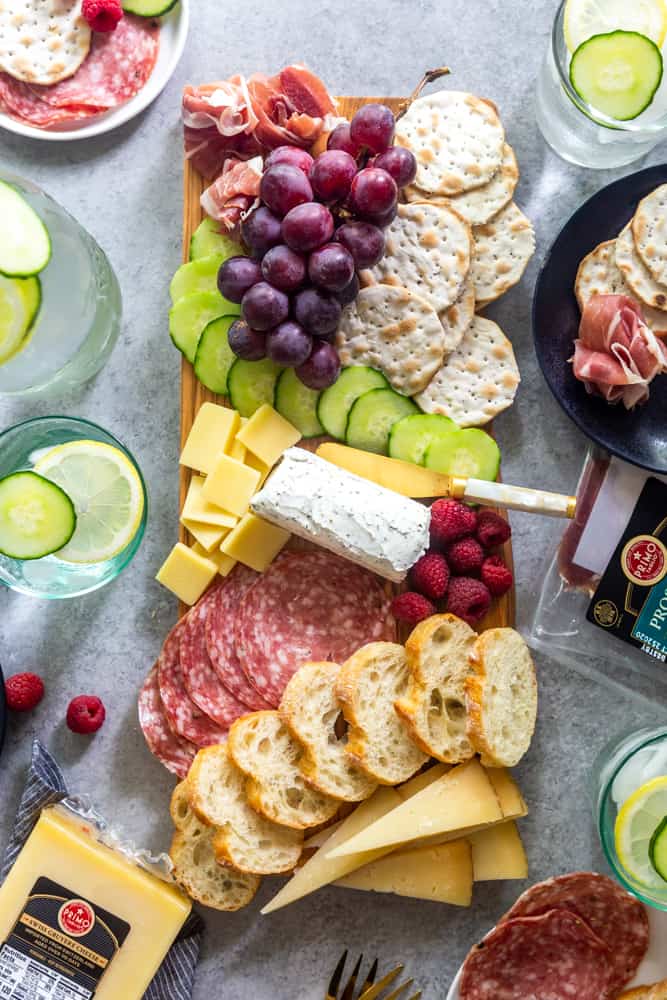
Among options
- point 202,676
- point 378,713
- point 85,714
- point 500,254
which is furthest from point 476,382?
point 85,714

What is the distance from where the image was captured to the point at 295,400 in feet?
6.17

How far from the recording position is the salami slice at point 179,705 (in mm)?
1883

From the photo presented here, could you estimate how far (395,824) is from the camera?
177 centimetres

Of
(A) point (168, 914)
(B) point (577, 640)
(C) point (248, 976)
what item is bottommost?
(C) point (248, 976)

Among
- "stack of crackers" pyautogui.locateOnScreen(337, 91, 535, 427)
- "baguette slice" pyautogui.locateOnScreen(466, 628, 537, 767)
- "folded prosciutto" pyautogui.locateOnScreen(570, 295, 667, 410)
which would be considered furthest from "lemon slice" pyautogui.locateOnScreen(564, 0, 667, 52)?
"baguette slice" pyautogui.locateOnScreen(466, 628, 537, 767)

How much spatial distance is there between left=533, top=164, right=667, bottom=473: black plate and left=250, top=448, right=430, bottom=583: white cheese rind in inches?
14.7

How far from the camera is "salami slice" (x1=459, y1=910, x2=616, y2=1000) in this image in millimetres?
1796

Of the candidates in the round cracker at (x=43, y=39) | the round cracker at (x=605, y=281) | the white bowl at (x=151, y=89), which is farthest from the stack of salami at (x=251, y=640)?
the round cracker at (x=43, y=39)

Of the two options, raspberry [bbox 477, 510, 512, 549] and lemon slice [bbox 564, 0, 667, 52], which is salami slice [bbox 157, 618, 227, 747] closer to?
raspberry [bbox 477, 510, 512, 549]

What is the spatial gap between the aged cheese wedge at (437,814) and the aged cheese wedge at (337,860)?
0.09 ft

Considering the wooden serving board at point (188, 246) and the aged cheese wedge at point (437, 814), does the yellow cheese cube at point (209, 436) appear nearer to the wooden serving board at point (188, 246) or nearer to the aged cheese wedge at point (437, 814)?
the wooden serving board at point (188, 246)

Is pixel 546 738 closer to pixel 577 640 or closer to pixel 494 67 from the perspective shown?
pixel 577 640

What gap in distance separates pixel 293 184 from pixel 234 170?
0.68 feet

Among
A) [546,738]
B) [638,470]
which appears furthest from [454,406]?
[546,738]
